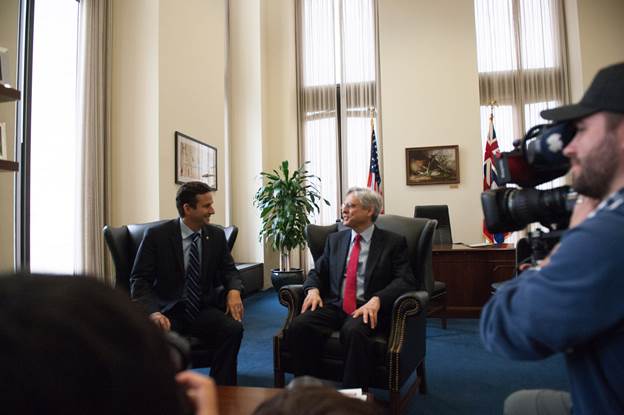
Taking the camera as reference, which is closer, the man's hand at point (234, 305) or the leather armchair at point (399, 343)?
the leather armchair at point (399, 343)

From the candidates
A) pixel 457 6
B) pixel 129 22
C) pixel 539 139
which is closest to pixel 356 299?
pixel 539 139

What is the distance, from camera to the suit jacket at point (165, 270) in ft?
7.83

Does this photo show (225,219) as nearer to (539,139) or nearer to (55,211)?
(55,211)

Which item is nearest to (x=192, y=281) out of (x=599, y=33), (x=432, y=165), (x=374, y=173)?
(x=374, y=173)

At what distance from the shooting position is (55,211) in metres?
3.69

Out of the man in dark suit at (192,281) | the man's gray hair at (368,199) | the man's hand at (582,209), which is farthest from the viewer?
the man's gray hair at (368,199)

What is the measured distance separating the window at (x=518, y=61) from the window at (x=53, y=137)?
5500mm

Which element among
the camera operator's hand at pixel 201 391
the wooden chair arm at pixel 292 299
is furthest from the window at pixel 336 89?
the camera operator's hand at pixel 201 391

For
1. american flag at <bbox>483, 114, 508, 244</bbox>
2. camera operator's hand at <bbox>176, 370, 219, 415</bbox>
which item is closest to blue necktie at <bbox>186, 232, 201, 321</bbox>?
camera operator's hand at <bbox>176, 370, 219, 415</bbox>

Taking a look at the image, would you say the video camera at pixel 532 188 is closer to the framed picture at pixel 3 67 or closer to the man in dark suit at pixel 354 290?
the man in dark suit at pixel 354 290

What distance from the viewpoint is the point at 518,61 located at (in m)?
6.68

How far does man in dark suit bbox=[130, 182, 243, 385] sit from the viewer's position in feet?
7.75

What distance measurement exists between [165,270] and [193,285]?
185mm

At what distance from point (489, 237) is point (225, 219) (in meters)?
3.48
